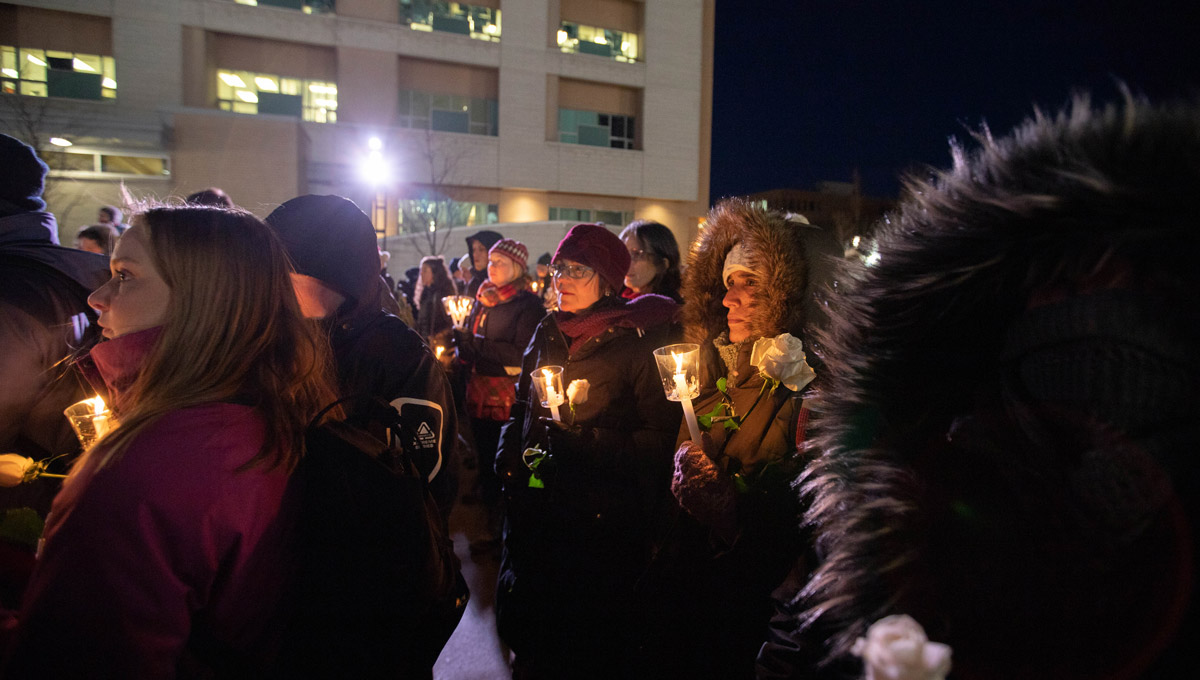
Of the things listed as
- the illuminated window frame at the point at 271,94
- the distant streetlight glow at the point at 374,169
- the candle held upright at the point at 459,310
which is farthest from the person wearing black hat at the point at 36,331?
the illuminated window frame at the point at 271,94

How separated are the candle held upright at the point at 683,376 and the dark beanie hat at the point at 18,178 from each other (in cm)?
295

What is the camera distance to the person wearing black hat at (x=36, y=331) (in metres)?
2.14

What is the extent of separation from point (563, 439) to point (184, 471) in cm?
156

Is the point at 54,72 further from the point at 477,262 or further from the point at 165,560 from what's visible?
the point at 165,560

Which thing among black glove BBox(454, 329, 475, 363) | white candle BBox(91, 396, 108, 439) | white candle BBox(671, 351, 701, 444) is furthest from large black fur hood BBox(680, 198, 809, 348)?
black glove BBox(454, 329, 475, 363)

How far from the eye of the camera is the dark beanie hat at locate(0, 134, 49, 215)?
2.57 metres

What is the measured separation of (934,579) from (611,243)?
249 cm

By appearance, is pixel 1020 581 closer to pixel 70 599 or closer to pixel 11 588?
pixel 70 599

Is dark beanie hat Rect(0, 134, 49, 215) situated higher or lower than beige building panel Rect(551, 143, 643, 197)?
lower

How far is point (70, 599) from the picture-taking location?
43.1 inches

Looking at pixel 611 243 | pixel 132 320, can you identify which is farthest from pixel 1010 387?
pixel 611 243

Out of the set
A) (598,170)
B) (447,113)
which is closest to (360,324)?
(447,113)

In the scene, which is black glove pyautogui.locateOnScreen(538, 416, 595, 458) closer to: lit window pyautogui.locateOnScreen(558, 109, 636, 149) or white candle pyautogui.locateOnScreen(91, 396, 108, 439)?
white candle pyautogui.locateOnScreen(91, 396, 108, 439)

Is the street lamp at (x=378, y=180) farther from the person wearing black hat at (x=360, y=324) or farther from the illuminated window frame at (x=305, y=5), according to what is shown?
the person wearing black hat at (x=360, y=324)
